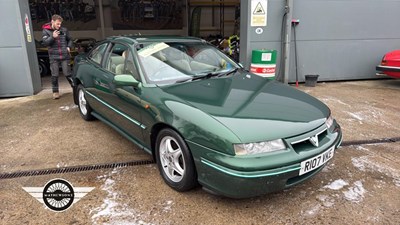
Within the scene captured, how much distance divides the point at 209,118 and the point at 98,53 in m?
2.61

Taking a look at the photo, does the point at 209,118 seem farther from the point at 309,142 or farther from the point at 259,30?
the point at 259,30

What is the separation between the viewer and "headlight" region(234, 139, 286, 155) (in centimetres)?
223

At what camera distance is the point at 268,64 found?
22.0ft

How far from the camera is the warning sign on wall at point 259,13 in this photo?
6734 millimetres

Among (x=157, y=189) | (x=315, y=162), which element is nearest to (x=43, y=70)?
(x=157, y=189)

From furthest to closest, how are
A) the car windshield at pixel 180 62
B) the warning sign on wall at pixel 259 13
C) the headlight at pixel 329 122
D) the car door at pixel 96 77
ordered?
1. the warning sign on wall at pixel 259 13
2. the car door at pixel 96 77
3. the car windshield at pixel 180 62
4. the headlight at pixel 329 122

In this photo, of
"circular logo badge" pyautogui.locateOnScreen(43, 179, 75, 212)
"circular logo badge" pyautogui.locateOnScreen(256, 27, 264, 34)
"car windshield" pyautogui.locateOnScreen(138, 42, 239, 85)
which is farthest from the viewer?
"circular logo badge" pyautogui.locateOnScreen(256, 27, 264, 34)

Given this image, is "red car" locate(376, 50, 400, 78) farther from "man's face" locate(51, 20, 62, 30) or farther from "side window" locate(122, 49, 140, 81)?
"man's face" locate(51, 20, 62, 30)

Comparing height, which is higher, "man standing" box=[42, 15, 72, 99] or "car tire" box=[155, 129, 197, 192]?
"man standing" box=[42, 15, 72, 99]

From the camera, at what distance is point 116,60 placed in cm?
375

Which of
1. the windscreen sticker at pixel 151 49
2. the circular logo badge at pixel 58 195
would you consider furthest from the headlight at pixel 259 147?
the windscreen sticker at pixel 151 49

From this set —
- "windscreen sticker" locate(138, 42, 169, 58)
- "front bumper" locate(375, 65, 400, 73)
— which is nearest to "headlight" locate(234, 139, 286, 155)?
"windscreen sticker" locate(138, 42, 169, 58)

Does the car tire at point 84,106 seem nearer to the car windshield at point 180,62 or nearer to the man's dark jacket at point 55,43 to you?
the man's dark jacket at point 55,43

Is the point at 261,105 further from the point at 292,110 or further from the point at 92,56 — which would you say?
the point at 92,56
